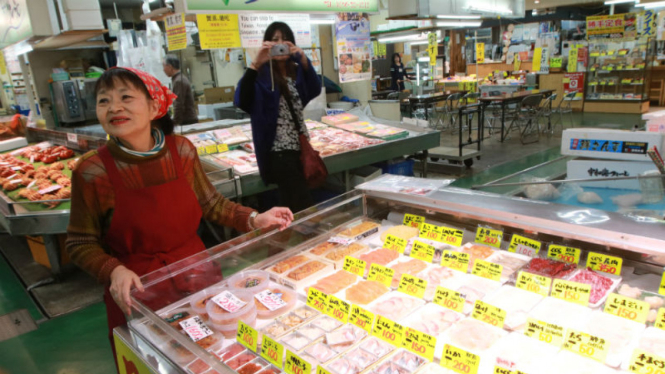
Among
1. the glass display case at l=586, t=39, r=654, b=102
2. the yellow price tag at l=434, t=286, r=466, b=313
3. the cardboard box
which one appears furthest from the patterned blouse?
the glass display case at l=586, t=39, r=654, b=102

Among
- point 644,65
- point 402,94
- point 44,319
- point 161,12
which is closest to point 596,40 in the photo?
point 644,65

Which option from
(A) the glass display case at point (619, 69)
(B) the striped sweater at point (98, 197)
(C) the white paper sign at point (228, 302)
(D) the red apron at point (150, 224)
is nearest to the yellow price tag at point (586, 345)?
(C) the white paper sign at point (228, 302)

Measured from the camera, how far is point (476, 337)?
1.66m

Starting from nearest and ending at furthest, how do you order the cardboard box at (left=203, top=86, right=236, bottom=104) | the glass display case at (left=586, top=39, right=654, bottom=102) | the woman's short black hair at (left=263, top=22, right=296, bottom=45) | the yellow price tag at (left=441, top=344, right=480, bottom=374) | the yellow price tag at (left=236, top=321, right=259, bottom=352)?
1. the yellow price tag at (left=441, top=344, right=480, bottom=374)
2. the yellow price tag at (left=236, top=321, right=259, bottom=352)
3. the woman's short black hair at (left=263, top=22, right=296, bottom=45)
4. the cardboard box at (left=203, top=86, right=236, bottom=104)
5. the glass display case at (left=586, top=39, right=654, bottom=102)

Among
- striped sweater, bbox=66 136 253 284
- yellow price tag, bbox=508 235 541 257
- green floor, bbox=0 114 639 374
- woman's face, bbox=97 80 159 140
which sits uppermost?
woman's face, bbox=97 80 159 140

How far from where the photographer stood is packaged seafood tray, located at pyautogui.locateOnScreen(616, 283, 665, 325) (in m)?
1.64

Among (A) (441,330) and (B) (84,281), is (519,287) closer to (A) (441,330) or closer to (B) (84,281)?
(A) (441,330)

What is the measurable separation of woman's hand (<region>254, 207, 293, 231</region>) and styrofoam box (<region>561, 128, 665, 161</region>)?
270 centimetres

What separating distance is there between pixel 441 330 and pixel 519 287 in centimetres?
44

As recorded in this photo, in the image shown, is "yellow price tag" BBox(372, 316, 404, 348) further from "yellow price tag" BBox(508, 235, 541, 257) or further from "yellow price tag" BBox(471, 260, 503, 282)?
"yellow price tag" BBox(508, 235, 541, 257)

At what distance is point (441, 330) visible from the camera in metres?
1.74

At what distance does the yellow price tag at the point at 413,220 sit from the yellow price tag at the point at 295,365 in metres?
1.19

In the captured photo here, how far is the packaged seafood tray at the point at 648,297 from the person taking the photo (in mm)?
1641

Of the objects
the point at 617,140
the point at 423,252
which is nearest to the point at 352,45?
the point at 617,140
